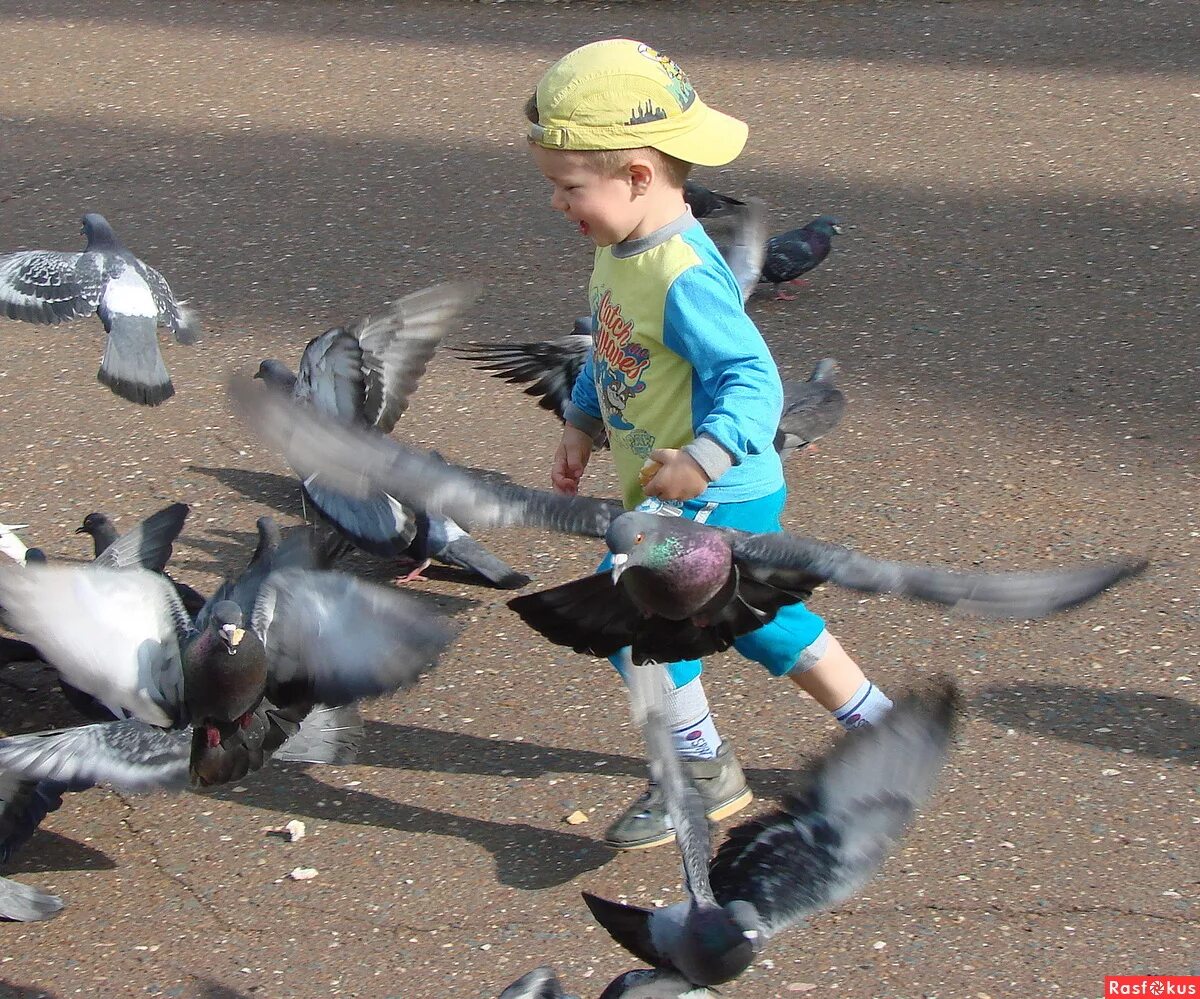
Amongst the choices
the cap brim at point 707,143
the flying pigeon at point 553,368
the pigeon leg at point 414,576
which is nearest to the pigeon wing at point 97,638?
the pigeon leg at point 414,576

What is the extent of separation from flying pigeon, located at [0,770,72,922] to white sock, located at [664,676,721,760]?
126 centimetres

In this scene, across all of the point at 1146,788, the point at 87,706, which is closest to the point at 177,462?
the point at 87,706

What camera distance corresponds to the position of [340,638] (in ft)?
10.5

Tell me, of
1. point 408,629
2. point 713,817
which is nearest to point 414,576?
point 408,629

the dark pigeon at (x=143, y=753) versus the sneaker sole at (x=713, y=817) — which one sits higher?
the dark pigeon at (x=143, y=753)

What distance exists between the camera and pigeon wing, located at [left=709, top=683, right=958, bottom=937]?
101 inches

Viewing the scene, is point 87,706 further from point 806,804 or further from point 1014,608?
point 1014,608

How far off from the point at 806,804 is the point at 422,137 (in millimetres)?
5801

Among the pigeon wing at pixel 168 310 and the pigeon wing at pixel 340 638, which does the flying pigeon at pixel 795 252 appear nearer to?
the pigeon wing at pixel 168 310

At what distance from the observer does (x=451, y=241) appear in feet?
21.6

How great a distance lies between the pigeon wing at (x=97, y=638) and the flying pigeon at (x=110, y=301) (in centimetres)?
186

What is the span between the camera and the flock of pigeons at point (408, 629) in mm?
2496

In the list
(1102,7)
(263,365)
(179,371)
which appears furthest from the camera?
(1102,7)

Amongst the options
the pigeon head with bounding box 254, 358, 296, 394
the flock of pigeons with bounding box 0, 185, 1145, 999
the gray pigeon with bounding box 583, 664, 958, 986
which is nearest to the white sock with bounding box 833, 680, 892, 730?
the flock of pigeons with bounding box 0, 185, 1145, 999
